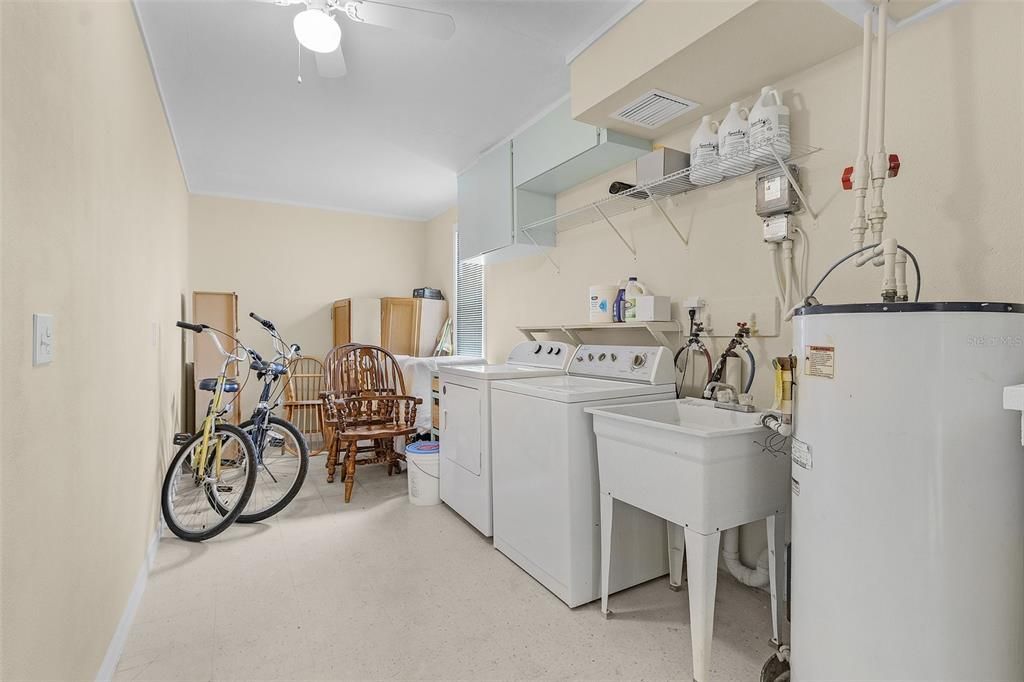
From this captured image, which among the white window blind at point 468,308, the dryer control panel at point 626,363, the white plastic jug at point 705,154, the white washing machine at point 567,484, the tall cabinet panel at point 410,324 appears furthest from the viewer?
the tall cabinet panel at point 410,324

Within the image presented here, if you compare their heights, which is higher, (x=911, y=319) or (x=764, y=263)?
(x=764, y=263)

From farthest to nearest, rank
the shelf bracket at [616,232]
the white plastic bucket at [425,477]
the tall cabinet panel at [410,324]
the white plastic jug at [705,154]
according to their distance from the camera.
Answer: the tall cabinet panel at [410,324] < the white plastic bucket at [425,477] < the shelf bracket at [616,232] < the white plastic jug at [705,154]

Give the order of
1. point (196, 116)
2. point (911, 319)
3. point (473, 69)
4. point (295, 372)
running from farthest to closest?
1. point (295, 372)
2. point (196, 116)
3. point (473, 69)
4. point (911, 319)

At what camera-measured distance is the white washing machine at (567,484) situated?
2004 mm

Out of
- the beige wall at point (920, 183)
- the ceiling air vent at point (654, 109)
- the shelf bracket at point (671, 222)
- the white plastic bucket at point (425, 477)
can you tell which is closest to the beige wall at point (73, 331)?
the white plastic bucket at point (425, 477)

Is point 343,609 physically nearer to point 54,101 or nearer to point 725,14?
point 54,101

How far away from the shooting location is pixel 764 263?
210cm

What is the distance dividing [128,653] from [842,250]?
9.48 ft

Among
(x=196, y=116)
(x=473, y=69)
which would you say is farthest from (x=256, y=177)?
(x=473, y=69)

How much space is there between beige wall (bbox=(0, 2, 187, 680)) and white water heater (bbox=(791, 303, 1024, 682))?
5.81ft

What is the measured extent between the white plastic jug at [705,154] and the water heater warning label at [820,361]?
Result: 106 cm

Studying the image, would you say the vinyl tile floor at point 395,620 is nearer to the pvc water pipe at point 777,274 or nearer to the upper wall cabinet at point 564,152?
the pvc water pipe at point 777,274

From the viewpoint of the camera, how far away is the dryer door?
105 inches

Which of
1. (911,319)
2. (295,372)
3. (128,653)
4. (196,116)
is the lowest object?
(128,653)
